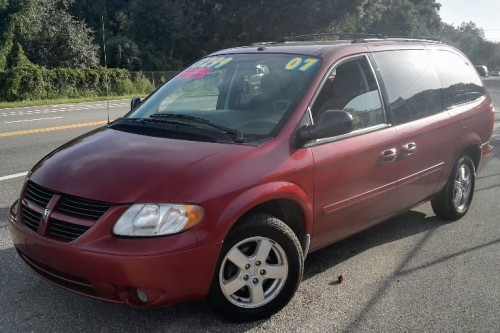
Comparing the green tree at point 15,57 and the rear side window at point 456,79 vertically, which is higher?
the rear side window at point 456,79

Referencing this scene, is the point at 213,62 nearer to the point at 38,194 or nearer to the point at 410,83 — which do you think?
the point at 410,83

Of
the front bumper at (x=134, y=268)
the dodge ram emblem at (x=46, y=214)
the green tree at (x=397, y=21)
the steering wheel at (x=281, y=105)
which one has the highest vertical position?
the green tree at (x=397, y=21)

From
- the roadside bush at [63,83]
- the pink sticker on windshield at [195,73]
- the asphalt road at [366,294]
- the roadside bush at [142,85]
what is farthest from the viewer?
the roadside bush at [142,85]

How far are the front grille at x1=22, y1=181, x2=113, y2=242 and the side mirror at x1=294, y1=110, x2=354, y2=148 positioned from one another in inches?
53.1

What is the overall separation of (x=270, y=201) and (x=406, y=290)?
1.30 meters

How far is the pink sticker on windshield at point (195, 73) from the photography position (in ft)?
15.0

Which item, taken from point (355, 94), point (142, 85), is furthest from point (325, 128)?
point (142, 85)

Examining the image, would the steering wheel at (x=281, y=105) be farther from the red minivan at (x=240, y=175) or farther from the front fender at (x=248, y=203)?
the front fender at (x=248, y=203)

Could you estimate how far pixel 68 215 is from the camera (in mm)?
3053

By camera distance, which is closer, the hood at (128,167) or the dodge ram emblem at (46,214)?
the hood at (128,167)

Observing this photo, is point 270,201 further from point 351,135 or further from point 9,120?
point 9,120

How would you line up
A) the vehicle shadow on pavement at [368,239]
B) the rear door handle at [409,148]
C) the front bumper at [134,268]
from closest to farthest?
the front bumper at [134,268] → the vehicle shadow on pavement at [368,239] → the rear door handle at [409,148]

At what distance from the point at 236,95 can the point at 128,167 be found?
127cm

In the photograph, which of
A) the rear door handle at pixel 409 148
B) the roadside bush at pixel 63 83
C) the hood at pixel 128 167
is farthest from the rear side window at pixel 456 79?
the roadside bush at pixel 63 83
